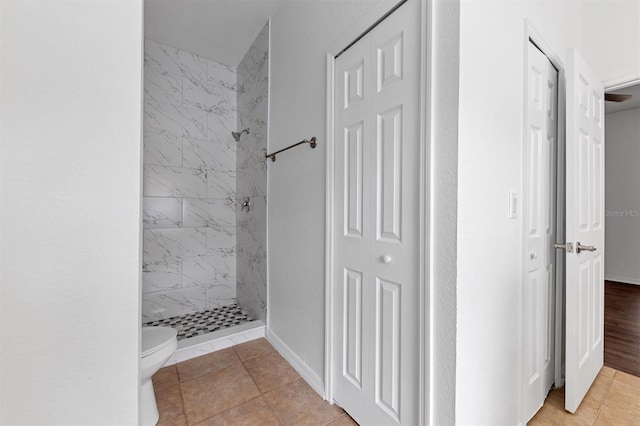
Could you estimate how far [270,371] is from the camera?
1.86m

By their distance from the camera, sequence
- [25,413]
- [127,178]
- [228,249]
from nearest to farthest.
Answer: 1. [25,413]
2. [127,178]
3. [228,249]

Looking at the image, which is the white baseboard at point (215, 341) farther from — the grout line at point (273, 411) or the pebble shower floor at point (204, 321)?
the grout line at point (273, 411)

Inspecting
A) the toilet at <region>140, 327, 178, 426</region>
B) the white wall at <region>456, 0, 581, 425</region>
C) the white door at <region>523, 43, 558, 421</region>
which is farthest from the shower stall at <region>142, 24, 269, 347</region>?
the white door at <region>523, 43, 558, 421</region>

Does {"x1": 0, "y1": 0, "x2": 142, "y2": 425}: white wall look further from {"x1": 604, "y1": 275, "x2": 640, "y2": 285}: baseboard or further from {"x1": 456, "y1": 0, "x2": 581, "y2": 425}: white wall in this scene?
{"x1": 604, "y1": 275, "x2": 640, "y2": 285}: baseboard

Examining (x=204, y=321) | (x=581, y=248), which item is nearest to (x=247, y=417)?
(x=204, y=321)

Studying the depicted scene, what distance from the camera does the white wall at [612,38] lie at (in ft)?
5.31

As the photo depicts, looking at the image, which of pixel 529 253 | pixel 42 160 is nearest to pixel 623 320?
pixel 529 253

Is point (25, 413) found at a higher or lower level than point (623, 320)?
higher

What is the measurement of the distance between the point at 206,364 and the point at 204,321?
2.61ft

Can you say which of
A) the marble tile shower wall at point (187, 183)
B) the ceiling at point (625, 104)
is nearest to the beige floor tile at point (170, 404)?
the marble tile shower wall at point (187, 183)

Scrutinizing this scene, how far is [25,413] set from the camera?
67 centimetres

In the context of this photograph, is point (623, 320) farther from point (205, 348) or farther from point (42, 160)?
point (42, 160)

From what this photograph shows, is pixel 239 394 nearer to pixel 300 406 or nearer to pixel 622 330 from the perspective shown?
pixel 300 406

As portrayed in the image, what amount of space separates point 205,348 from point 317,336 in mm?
1002
